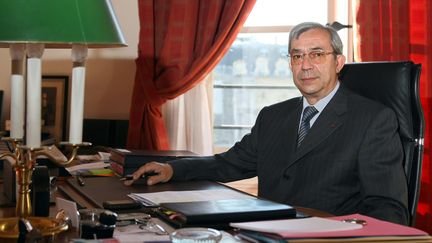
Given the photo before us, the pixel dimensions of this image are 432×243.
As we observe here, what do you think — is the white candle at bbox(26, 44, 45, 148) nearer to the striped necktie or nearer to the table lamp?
the table lamp

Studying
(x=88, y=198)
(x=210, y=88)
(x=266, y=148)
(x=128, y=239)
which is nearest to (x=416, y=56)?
(x=210, y=88)

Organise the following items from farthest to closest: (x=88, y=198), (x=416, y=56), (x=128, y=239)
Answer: (x=416, y=56), (x=88, y=198), (x=128, y=239)

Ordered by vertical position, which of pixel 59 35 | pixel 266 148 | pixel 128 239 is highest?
pixel 59 35

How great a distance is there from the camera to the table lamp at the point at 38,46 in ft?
3.90

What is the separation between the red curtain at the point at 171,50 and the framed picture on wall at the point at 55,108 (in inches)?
15.9

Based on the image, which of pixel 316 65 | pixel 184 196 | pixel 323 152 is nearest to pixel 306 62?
pixel 316 65

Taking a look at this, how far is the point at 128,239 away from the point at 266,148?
101 cm

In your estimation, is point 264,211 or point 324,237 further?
Answer: point 264,211

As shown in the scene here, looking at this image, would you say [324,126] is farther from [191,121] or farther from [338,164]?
[191,121]

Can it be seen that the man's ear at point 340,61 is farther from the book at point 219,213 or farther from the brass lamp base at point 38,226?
the brass lamp base at point 38,226

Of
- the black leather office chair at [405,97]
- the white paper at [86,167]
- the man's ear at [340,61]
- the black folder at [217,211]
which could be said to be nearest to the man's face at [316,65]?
the man's ear at [340,61]

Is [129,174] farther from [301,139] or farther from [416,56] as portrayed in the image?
[416,56]

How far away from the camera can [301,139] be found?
2096 mm

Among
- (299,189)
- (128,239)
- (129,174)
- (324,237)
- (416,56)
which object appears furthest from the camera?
(416,56)
